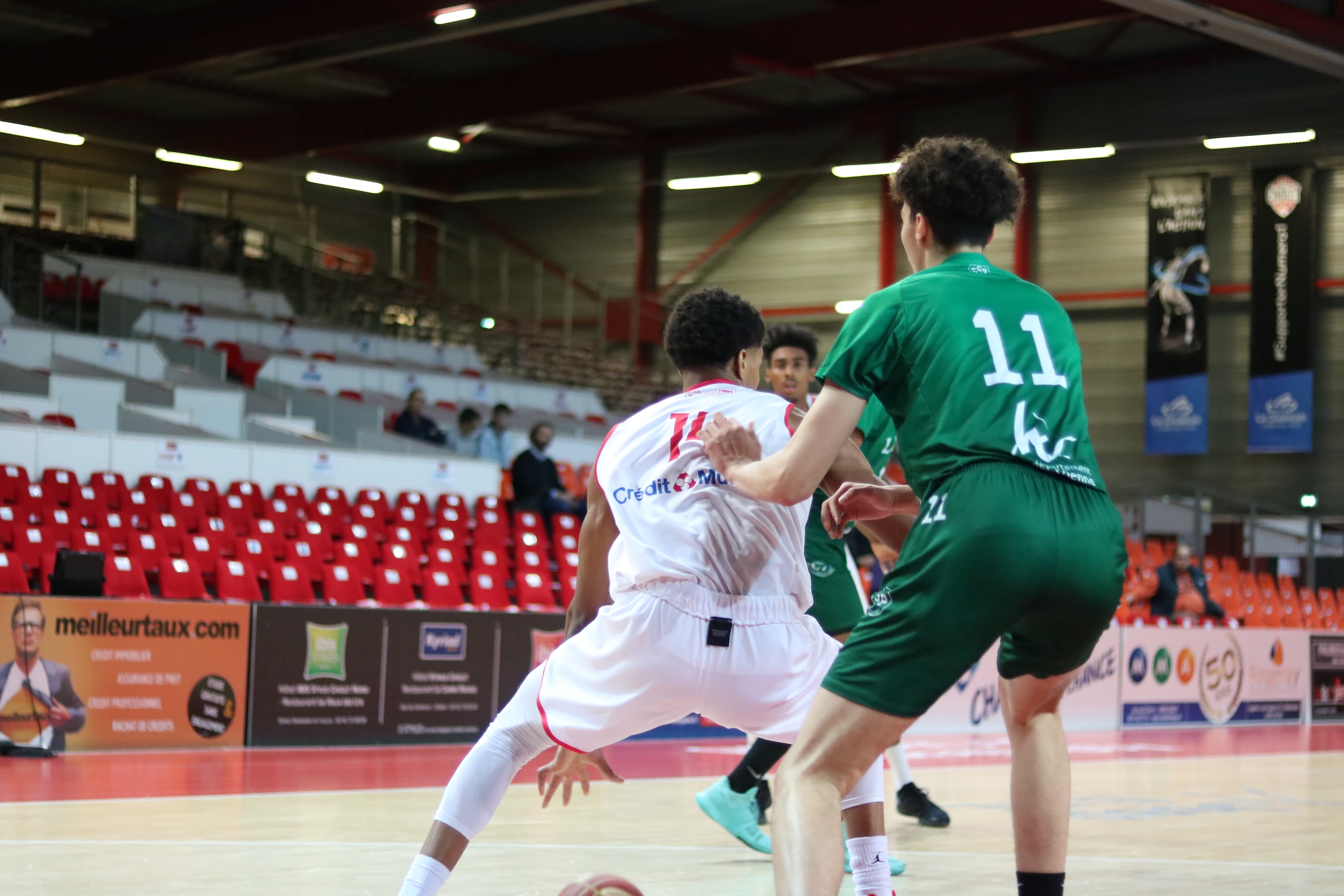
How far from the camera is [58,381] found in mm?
15656

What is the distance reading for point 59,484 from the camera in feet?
42.3

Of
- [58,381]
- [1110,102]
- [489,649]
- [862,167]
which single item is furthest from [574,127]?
[489,649]

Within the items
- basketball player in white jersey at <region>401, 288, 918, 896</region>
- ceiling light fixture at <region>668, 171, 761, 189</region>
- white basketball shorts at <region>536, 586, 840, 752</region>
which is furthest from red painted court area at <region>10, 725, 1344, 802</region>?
ceiling light fixture at <region>668, 171, 761, 189</region>

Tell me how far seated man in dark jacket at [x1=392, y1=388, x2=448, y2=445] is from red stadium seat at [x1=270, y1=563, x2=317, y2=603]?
17.7 ft

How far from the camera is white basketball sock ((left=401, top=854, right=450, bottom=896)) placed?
3643 millimetres

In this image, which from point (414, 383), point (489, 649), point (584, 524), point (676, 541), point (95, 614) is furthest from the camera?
point (414, 383)

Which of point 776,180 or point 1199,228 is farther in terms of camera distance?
point 776,180

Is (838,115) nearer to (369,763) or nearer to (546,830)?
(369,763)

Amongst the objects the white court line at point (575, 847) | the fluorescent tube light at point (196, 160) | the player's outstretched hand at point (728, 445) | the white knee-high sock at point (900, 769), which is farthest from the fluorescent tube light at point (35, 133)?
the player's outstretched hand at point (728, 445)

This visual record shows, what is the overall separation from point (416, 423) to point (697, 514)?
564 inches

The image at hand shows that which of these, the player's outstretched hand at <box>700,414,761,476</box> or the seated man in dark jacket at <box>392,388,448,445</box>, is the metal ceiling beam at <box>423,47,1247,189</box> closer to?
the seated man in dark jacket at <box>392,388,448,445</box>

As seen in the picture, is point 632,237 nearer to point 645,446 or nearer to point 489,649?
point 489,649

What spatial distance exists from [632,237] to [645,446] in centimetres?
2875

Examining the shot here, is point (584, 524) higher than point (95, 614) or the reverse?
higher
